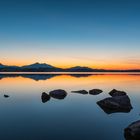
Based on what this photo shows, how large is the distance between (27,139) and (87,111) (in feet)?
33.1

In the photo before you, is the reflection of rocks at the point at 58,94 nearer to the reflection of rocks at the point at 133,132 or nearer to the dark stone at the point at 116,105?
the dark stone at the point at 116,105

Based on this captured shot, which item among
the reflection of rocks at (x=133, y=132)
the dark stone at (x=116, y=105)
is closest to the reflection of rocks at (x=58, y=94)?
the dark stone at (x=116, y=105)

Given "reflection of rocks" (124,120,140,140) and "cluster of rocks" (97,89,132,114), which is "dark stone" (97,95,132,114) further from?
"reflection of rocks" (124,120,140,140)

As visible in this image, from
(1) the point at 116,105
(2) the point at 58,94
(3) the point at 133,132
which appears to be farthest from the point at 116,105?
(2) the point at 58,94

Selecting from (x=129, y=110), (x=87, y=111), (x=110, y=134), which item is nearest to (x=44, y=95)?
(x=87, y=111)

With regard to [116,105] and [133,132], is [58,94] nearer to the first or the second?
[116,105]

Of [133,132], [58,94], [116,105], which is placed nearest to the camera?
[133,132]

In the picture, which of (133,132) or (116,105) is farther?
(116,105)

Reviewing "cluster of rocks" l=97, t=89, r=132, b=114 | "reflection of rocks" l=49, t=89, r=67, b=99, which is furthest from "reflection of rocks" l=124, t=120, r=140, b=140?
"reflection of rocks" l=49, t=89, r=67, b=99

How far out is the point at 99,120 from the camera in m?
18.2

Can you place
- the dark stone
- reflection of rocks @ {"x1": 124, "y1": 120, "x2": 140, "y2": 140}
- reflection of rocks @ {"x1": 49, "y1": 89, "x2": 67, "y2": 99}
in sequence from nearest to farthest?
reflection of rocks @ {"x1": 124, "y1": 120, "x2": 140, "y2": 140}
the dark stone
reflection of rocks @ {"x1": 49, "y1": 89, "x2": 67, "y2": 99}

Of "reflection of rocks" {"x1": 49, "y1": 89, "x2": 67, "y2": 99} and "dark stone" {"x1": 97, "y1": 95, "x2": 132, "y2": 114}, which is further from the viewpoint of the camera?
"reflection of rocks" {"x1": 49, "y1": 89, "x2": 67, "y2": 99}

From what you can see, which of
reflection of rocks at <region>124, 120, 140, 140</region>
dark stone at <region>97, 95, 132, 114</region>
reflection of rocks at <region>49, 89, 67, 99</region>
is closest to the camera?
reflection of rocks at <region>124, 120, 140, 140</region>

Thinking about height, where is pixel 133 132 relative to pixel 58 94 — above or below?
below
